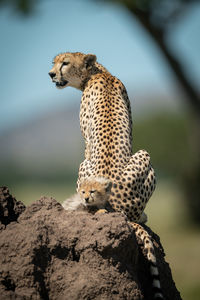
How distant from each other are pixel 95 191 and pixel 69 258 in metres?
0.51

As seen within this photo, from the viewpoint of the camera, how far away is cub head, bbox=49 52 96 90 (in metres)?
5.06

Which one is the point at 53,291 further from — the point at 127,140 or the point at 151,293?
the point at 127,140

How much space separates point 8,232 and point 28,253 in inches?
9.4

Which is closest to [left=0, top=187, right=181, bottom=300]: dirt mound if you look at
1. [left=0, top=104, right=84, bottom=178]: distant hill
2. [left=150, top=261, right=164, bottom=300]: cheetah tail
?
[left=150, top=261, right=164, bottom=300]: cheetah tail

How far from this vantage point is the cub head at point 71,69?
16.6 ft

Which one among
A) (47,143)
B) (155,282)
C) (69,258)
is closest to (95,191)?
(69,258)

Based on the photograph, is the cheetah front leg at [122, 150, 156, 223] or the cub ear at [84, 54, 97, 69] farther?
the cub ear at [84, 54, 97, 69]

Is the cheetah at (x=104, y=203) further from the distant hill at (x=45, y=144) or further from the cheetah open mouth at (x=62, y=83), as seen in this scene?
the distant hill at (x=45, y=144)

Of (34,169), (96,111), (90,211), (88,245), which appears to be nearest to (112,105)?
(96,111)

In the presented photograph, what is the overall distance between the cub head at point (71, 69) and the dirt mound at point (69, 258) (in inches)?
62.1

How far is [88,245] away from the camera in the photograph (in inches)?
143

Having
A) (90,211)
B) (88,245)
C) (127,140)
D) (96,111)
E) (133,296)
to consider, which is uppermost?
(96,111)

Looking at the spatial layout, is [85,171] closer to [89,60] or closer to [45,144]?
[89,60]

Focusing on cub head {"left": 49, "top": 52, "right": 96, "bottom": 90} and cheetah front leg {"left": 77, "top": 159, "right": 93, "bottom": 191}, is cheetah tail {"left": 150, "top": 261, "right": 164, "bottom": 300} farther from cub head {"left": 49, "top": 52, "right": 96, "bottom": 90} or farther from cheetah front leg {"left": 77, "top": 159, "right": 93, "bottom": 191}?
cub head {"left": 49, "top": 52, "right": 96, "bottom": 90}
